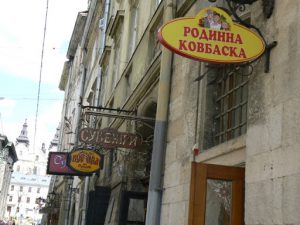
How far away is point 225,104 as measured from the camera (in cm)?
684

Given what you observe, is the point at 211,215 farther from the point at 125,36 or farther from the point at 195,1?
the point at 125,36

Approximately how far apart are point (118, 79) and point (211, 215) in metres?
9.74

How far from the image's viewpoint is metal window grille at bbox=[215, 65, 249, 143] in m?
6.21

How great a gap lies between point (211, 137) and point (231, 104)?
564 mm

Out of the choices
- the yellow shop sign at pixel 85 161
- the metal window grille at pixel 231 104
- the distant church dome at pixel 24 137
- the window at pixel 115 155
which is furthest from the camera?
the distant church dome at pixel 24 137

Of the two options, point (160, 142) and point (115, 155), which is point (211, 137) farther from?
point (115, 155)

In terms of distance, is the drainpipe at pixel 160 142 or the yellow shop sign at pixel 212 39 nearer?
the yellow shop sign at pixel 212 39

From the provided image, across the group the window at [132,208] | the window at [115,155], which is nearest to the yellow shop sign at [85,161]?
the window at [115,155]

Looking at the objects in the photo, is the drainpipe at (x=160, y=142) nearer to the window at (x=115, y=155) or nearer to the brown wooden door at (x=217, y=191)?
the brown wooden door at (x=217, y=191)

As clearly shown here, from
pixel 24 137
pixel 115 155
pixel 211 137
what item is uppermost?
pixel 24 137

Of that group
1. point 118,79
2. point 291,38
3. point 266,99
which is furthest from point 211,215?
point 118,79

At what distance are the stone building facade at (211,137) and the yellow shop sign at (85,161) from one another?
74 cm

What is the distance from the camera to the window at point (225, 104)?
6264 millimetres

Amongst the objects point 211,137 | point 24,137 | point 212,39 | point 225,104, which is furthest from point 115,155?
point 24,137
